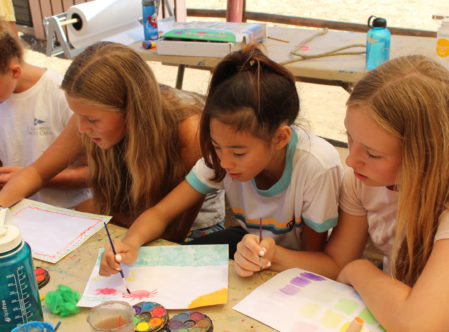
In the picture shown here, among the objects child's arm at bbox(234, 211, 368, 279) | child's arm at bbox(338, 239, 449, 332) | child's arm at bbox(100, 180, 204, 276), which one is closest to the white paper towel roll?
child's arm at bbox(100, 180, 204, 276)

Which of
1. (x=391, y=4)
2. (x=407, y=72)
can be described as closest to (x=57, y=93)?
(x=407, y=72)

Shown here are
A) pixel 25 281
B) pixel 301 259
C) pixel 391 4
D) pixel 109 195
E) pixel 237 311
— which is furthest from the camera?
pixel 391 4

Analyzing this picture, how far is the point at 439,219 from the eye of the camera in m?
1.10

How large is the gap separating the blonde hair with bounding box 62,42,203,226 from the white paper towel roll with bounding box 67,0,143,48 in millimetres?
1148

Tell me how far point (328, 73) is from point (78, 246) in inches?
56.2

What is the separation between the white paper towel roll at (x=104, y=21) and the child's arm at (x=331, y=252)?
6.14 ft

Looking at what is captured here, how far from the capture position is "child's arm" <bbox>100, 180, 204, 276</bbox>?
1.17 metres

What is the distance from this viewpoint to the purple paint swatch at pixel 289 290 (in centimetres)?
109

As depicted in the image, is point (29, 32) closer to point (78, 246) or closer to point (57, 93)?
point (57, 93)

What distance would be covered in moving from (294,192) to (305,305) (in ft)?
1.48

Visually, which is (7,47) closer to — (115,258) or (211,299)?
(115,258)

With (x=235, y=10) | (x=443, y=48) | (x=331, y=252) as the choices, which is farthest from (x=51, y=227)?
(x=235, y=10)

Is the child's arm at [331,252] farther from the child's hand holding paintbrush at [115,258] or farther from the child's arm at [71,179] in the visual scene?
the child's arm at [71,179]

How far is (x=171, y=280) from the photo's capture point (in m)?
1.15
